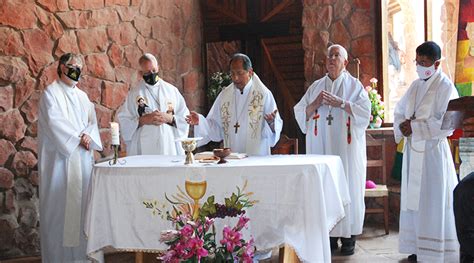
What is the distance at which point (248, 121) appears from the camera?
466cm

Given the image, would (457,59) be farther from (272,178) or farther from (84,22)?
(84,22)

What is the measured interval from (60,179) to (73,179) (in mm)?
113

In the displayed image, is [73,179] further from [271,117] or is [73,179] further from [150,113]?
[271,117]

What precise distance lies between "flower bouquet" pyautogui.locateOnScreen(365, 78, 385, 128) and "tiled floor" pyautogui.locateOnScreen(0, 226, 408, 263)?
4.35 ft

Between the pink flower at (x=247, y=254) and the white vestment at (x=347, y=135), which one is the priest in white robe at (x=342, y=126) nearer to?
the white vestment at (x=347, y=135)

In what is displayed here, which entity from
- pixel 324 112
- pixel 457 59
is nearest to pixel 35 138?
pixel 324 112

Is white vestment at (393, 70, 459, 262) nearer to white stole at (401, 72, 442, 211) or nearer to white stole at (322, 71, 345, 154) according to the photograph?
white stole at (401, 72, 442, 211)

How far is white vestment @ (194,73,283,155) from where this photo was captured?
465 cm

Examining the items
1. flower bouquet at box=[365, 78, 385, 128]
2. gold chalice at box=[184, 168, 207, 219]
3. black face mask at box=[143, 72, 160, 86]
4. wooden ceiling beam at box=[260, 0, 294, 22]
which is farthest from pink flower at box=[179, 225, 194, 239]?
wooden ceiling beam at box=[260, 0, 294, 22]

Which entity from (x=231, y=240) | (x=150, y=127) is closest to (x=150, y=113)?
(x=150, y=127)

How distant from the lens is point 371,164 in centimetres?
609

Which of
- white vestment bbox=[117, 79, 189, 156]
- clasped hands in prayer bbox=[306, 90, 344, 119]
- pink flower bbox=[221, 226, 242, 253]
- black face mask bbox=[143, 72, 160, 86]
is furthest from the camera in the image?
black face mask bbox=[143, 72, 160, 86]

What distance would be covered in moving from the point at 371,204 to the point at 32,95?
4004 mm

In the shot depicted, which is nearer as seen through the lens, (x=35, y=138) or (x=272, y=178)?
(x=272, y=178)
